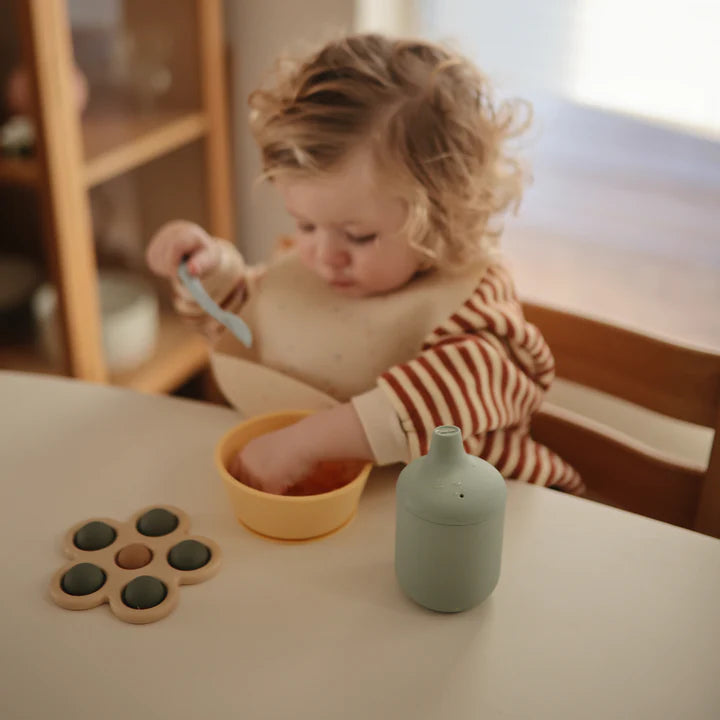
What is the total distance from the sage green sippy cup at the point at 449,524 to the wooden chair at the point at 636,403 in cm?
38

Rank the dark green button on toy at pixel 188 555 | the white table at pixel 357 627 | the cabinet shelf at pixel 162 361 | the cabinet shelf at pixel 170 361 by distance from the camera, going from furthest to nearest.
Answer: the cabinet shelf at pixel 170 361
the cabinet shelf at pixel 162 361
the dark green button on toy at pixel 188 555
the white table at pixel 357 627

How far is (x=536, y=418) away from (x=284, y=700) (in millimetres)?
583

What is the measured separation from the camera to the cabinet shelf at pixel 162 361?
183 cm

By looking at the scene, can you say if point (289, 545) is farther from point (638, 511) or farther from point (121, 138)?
point (121, 138)

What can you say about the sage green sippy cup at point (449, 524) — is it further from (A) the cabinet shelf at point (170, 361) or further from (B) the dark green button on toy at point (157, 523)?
(A) the cabinet shelf at point (170, 361)

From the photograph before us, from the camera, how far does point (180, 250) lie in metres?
1.07

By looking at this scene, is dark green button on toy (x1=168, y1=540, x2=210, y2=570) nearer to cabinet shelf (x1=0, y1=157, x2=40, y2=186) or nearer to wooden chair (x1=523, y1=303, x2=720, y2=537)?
wooden chair (x1=523, y1=303, x2=720, y2=537)

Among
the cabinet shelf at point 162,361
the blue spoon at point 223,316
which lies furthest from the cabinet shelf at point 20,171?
the blue spoon at point 223,316

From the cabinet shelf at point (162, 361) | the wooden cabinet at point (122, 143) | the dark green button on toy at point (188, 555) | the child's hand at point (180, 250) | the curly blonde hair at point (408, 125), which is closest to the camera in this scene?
the dark green button on toy at point (188, 555)

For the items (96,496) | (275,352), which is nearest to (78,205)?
(275,352)

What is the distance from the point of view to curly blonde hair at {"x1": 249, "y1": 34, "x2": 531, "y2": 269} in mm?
937

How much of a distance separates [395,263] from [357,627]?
413 mm

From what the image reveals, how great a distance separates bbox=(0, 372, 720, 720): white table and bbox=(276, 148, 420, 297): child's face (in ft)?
0.74

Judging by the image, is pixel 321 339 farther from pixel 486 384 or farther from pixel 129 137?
pixel 129 137
